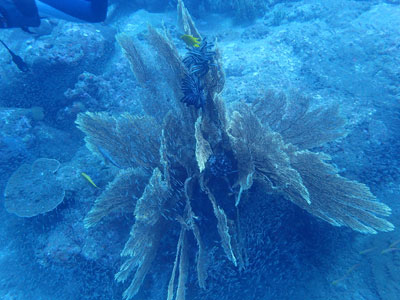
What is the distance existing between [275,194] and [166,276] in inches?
73.4

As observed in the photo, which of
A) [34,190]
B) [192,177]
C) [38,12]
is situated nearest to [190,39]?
[192,177]

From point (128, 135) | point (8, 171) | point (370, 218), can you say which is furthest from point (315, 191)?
point (8, 171)

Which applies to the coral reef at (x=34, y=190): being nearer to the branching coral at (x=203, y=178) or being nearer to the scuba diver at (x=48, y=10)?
the branching coral at (x=203, y=178)

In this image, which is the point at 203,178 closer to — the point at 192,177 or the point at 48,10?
the point at 192,177

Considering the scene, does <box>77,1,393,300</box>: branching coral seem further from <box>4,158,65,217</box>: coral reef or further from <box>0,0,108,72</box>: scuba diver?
<box>4,158,65,217</box>: coral reef

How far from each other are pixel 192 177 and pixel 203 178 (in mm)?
164

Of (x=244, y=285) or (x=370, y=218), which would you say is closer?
(x=370, y=218)

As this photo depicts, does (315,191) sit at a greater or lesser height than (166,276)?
greater

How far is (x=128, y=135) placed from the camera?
3.04 m

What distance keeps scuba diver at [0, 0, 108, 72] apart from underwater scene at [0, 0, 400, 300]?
0.8 inches

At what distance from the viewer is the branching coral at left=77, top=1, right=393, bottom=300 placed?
2.47m

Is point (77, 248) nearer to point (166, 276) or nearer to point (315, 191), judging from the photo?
point (166, 276)

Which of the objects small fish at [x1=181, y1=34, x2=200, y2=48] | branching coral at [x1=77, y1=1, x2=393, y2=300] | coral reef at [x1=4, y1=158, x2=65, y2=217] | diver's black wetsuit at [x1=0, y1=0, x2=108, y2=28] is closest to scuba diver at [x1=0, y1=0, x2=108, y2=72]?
diver's black wetsuit at [x1=0, y1=0, x2=108, y2=28]

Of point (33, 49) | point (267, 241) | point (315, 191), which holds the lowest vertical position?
point (267, 241)
